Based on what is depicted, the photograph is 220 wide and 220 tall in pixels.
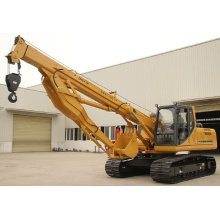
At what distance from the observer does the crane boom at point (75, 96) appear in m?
8.46

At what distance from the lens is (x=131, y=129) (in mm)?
11000

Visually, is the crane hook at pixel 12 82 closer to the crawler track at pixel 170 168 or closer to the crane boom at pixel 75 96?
the crane boom at pixel 75 96

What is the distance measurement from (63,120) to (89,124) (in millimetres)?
27593

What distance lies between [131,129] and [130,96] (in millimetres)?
18877

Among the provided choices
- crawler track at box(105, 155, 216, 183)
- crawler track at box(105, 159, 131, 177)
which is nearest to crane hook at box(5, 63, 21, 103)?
crawler track at box(105, 159, 131, 177)

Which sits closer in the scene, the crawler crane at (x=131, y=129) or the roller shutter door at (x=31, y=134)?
the crawler crane at (x=131, y=129)

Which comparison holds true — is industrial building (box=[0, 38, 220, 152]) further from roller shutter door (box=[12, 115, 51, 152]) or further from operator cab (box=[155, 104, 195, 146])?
operator cab (box=[155, 104, 195, 146])

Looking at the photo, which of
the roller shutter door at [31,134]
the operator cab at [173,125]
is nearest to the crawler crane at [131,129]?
the operator cab at [173,125]

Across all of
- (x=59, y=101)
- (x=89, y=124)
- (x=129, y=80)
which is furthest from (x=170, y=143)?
(x=129, y=80)

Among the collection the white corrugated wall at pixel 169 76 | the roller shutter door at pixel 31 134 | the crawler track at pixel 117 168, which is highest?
the white corrugated wall at pixel 169 76

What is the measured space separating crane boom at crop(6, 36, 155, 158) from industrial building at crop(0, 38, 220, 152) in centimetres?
980

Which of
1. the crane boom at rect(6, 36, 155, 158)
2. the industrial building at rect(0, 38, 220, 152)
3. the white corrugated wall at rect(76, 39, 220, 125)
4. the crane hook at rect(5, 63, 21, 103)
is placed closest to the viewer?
the crane hook at rect(5, 63, 21, 103)

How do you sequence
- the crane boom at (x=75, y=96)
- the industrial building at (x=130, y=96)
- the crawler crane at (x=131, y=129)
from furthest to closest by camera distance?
the industrial building at (x=130, y=96) < the crawler crane at (x=131, y=129) < the crane boom at (x=75, y=96)

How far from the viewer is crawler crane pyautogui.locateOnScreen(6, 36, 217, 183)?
29.3 ft
